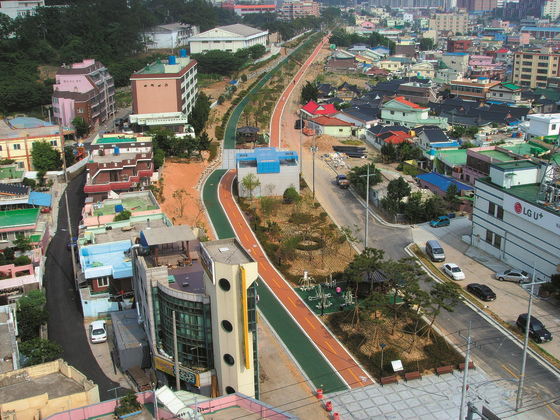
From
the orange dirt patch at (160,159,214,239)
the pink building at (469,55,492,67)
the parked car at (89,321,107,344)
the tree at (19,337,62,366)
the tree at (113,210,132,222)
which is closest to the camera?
the tree at (19,337,62,366)

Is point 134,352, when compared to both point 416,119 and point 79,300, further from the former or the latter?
point 416,119

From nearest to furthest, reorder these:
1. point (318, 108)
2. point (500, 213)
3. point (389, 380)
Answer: point (389, 380)
point (500, 213)
point (318, 108)

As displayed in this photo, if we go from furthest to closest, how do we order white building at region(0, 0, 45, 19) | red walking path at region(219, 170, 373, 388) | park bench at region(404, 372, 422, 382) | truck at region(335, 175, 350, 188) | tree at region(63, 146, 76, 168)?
white building at region(0, 0, 45, 19) → tree at region(63, 146, 76, 168) → truck at region(335, 175, 350, 188) → red walking path at region(219, 170, 373, 388) → park bench at region(404, 372, 422, 382)

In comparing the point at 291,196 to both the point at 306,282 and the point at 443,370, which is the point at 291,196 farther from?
the point at 443,370

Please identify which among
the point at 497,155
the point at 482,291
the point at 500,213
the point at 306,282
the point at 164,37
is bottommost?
the point at 306,282

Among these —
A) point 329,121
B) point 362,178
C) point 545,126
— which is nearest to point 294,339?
point 362,178

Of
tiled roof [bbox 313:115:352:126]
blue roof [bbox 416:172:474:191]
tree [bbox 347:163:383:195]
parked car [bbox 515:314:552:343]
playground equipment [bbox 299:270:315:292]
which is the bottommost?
playground equipment [bbox 299:270:315:292]

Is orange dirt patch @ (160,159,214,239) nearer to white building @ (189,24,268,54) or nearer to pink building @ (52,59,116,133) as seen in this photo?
pink building @ (52,59,116,133)

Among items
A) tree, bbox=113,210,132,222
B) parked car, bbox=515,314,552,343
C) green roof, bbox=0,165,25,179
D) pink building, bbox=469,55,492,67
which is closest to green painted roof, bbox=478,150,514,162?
parked car, bbox=515,314,552,343
